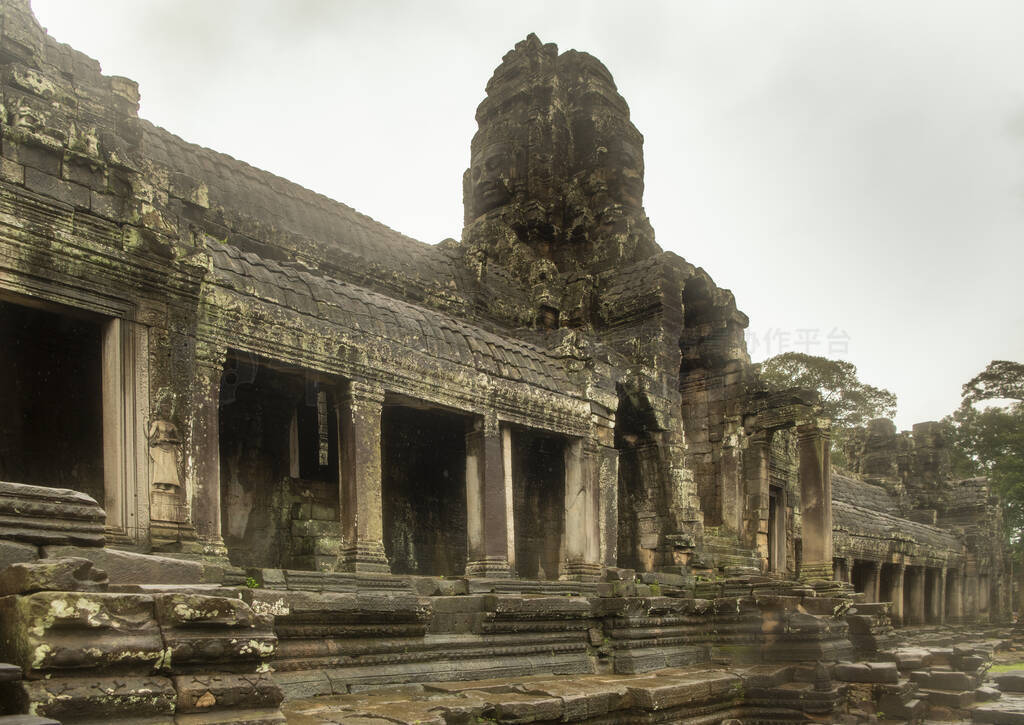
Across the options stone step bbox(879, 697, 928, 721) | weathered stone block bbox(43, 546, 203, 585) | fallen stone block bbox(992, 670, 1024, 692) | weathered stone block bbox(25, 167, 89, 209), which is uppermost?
weathered stone block bbox(25, 167, 89, 209)

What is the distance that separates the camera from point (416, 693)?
7.04 metres

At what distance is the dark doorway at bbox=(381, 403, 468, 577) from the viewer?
11.8 metres

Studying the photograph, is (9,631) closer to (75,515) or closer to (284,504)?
(75,515)

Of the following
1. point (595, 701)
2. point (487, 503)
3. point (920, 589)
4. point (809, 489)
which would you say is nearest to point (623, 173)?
point (809, 489)

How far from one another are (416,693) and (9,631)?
390cm

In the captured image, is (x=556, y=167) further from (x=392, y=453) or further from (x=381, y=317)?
(x=381, y=317)

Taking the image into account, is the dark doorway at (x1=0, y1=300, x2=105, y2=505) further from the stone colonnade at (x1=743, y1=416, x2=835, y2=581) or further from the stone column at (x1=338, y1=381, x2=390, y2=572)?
the stone colonnade at (x1=743, y1=416, x2=835, y2=581)

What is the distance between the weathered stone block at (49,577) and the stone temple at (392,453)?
0.6 inches

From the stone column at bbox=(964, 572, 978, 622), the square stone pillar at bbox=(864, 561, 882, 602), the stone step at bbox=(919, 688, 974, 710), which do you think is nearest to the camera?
the stone step at bbox=(919, 688, 974, 710)

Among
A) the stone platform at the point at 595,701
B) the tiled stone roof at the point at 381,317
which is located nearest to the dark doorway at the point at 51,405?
the tiled stone roof at the point at 381,317

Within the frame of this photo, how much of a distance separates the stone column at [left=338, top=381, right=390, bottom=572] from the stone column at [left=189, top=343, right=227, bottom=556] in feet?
4.60

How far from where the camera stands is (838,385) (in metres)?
43.3

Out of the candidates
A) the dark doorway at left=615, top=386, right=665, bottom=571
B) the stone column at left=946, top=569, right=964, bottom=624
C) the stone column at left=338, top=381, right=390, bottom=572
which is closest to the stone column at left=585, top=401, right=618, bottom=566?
the dark doorway at left=615, top=386, right=665, bottom=571

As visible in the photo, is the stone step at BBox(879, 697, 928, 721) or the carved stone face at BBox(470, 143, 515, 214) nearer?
the stone step at BBox(879, 697, 928, 721)
